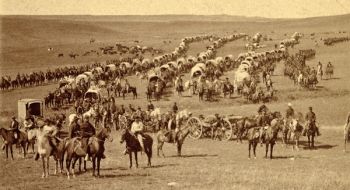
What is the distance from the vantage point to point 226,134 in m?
20.5

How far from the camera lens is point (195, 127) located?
67.5ft

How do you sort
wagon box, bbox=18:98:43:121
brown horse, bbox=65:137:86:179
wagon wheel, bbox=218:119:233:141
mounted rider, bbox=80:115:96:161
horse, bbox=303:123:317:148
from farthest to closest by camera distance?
wagon box, bbox=18:98:43:121, wagon wheel, bbox=218:119:233:141, horse, bbox=303:123:317:148, brown horse, bbox=65:137:86:179, mounted rider, bbox=80:115:96:161

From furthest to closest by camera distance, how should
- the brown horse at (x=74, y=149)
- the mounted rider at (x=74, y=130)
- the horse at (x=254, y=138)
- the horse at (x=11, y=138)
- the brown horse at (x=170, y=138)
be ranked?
the brown horse at (x=170, y=138) < the horse at (x=11, y=138) < the horse at (x=254, y=138) < the mounted rider at (x=74, y=130) < the brown horse at (x=74, y=149)

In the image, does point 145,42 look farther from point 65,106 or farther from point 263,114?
point 263,114

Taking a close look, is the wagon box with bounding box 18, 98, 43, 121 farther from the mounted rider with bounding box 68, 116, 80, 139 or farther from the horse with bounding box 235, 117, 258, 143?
the horse with bounding box 235, 117, 258, 143

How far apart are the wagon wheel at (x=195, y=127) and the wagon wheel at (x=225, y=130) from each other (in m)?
0.81

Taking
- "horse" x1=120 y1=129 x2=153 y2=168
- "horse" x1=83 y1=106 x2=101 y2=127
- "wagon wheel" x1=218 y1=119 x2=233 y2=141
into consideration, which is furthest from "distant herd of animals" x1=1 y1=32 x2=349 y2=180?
"horse" x1=83 y1=106 x2=101 y2=127

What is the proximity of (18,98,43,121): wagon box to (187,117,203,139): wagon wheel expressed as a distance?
20.1 feet

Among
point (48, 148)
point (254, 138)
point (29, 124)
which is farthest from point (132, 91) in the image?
point (48, 148)

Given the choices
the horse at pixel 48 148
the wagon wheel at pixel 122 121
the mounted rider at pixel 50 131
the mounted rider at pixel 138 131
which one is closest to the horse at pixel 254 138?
the mounted rider at pixel 138 131

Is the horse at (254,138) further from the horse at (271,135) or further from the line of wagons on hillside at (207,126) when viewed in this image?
the line of wagons on hillside at (207,126)

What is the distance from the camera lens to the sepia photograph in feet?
49.0

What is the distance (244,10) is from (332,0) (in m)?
3.18

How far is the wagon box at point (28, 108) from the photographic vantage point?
20688 millimetres
